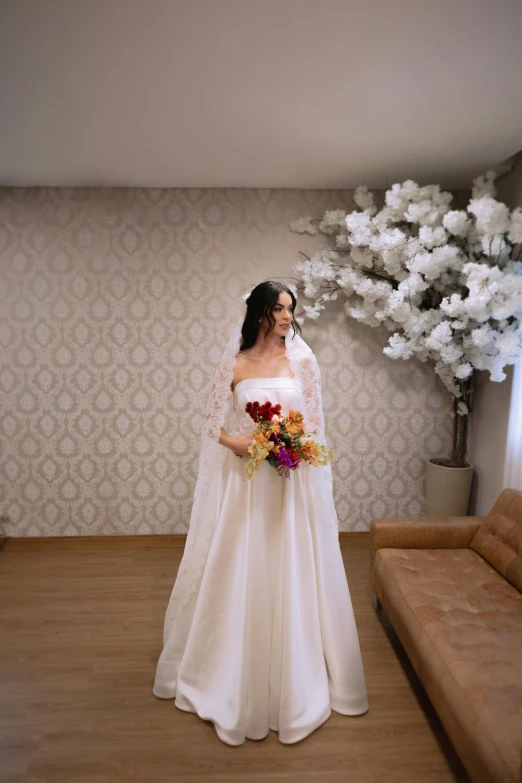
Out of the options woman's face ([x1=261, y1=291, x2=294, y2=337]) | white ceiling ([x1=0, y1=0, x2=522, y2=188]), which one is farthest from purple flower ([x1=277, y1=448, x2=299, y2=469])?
white ceiling ([x1=0, y1=0, x2=522, y2=188])

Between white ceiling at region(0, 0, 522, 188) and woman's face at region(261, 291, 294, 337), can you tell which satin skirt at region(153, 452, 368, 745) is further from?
white ceiling at region(0, 0, 522, 188)

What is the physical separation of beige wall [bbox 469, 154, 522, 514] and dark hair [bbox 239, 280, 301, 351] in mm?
2000

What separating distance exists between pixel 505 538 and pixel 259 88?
2.65 metres

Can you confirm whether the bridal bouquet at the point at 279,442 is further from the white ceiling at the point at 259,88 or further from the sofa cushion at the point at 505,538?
the white ceiling at the point at 259,88

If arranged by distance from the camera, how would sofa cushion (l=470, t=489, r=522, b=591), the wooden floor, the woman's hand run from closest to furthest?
the wooden floor < the woman's hand < sofa cushion (l=470, t=489, r=522, b=591)

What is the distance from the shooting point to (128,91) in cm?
266

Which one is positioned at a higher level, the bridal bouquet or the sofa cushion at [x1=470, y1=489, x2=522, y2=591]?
the bridal bouquet

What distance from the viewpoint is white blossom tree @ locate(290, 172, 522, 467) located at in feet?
10.5

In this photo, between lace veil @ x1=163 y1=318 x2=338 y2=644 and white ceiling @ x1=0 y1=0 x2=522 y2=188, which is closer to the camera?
white ceiling @ x1=0 y1=0 x2=522 y2=188

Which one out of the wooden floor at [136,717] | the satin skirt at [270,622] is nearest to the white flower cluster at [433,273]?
the satin skirt at [270,622]

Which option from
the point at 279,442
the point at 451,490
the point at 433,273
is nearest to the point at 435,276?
the point at 433,273

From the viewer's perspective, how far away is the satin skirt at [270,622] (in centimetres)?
235

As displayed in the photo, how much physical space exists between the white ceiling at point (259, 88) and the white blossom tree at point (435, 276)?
14.2 inches

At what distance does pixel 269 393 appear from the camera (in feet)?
8.50
